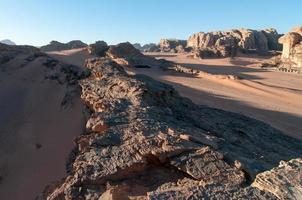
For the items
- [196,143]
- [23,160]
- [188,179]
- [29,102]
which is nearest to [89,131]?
[196,143]

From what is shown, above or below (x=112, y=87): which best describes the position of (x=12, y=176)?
below

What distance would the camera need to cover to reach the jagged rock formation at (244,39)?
52206mm

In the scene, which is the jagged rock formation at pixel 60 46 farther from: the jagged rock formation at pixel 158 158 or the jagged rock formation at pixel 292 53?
the jagged rock formation at pixel 158 158

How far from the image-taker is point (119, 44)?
88.8ft

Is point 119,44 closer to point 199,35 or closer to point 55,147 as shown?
point 55,147

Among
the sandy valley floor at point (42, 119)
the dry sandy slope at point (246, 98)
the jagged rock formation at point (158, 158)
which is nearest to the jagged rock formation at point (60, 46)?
the dry sandy slope at point (246, 98)

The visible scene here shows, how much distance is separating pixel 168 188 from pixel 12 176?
4649mm

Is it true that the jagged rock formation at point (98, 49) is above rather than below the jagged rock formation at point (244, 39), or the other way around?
above

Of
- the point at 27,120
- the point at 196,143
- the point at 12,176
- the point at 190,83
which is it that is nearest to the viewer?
the point at 196,143

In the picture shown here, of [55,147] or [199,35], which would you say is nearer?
[55,147]

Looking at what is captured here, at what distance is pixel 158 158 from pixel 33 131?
17.9 feet

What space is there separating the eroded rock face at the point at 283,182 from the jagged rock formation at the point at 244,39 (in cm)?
4702

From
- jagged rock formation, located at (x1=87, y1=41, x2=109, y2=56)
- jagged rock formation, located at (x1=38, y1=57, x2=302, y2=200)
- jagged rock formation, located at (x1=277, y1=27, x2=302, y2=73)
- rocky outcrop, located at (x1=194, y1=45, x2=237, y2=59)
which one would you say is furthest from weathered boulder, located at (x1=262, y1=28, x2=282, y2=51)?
jagged rock formation, located at (x1=38, y1=57, x2=302, y2=200)

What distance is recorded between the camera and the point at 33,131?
31.4ft
